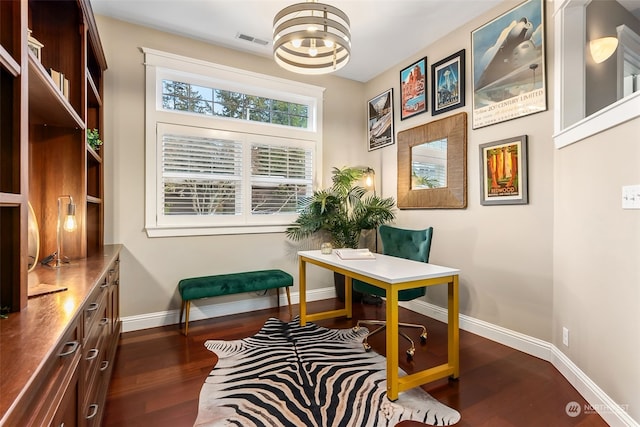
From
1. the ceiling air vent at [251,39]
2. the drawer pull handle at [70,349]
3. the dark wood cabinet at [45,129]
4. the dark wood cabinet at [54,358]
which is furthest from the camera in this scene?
the ceiling air vent at [251,39]

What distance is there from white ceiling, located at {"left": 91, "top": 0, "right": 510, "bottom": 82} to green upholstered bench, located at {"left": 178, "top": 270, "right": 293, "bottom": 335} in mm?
2581

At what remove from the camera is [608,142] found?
181 cm

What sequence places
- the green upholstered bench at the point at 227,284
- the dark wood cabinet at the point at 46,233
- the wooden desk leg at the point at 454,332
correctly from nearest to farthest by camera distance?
1. the dark wood cabinet at the point at 46,233
2. the wooden desk leg at the point at 454,332
3. the green upholstered bench at the point at 227,284

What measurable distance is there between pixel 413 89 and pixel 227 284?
306 cm

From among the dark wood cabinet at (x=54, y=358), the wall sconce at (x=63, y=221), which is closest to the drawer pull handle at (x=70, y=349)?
the dark wood cabinet at (x=54, y=358)

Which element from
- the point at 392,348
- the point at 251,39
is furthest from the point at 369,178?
the point at 392,348

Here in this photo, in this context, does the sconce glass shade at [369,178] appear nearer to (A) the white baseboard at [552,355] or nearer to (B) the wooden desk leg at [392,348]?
(A) the white baseboard at [552,355]

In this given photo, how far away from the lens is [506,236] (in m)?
2.78

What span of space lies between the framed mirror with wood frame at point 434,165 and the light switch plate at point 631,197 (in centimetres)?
145

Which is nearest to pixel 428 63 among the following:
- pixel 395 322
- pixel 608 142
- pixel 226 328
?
pixel 608 142

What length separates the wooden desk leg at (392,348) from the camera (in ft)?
6.37

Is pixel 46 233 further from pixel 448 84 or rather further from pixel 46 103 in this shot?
pixel 448 84

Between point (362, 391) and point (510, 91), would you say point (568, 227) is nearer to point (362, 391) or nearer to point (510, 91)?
point (510, 91)

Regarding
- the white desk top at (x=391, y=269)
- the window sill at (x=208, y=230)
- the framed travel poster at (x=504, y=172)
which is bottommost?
the white desk top at (x=391, y=269)
